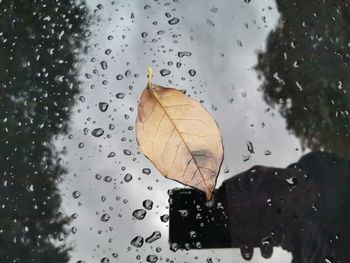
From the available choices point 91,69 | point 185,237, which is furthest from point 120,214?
point 91,69

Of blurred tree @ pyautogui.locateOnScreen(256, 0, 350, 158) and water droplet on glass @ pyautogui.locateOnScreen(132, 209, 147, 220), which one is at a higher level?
blurred tree @ pyautogui.locateOnScreen(256, 0, 350, 158)

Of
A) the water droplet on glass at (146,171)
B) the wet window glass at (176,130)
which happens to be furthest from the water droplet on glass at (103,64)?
the water droplet on glass at (146,171)

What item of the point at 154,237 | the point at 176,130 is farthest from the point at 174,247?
the point at 176,130

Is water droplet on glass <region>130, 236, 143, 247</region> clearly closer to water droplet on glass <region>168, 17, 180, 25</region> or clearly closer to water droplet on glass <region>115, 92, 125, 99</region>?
water droplet on glass <region>115, 92, 125, 99</region>

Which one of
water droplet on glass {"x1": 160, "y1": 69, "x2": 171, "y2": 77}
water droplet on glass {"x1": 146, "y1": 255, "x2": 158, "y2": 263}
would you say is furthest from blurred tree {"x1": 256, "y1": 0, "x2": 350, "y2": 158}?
water droplet on glass {"x1": 146, "y1": 255, "x2": 158, "y2": 263}

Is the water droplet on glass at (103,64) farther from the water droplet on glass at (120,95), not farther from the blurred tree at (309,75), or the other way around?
the blurred tree at (309,75)
